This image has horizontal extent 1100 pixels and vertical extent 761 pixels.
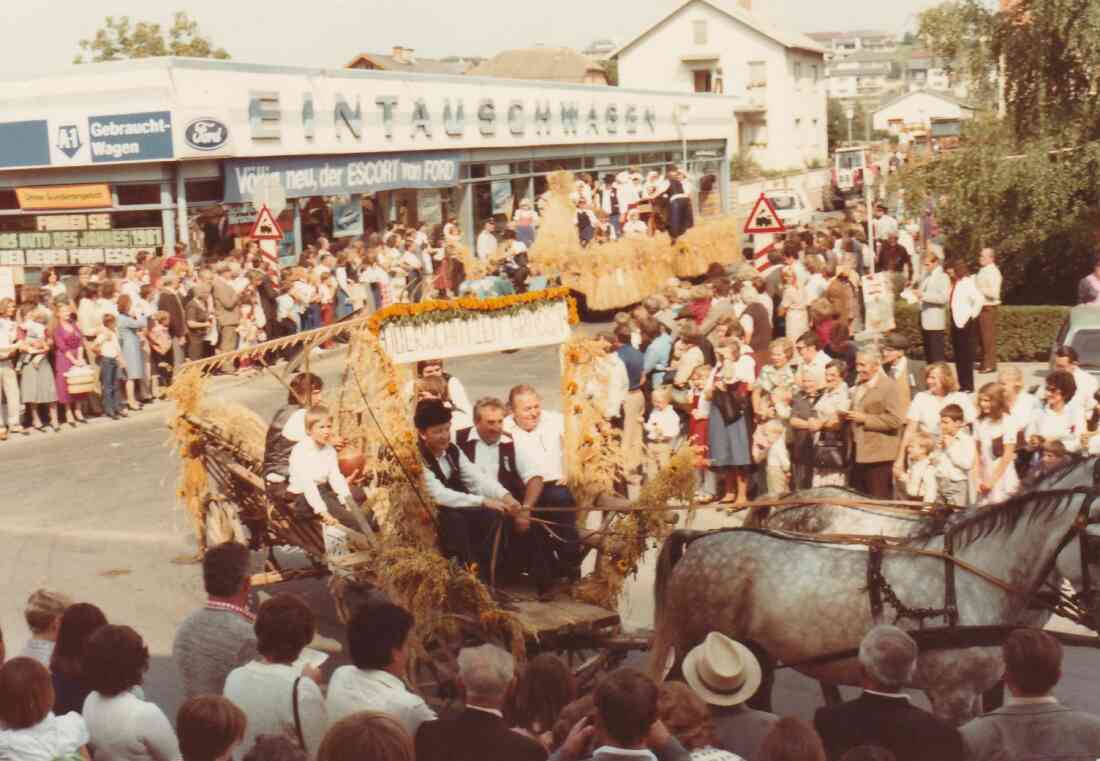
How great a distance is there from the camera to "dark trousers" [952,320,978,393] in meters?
18.2

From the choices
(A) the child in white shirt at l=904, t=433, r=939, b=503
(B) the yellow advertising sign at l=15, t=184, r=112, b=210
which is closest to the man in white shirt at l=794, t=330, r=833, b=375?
(A) the child in white shirt at l=904, t=433, r=939, b=503

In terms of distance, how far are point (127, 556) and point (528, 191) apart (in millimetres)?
28917

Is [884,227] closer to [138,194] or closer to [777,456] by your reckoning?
[138,194]

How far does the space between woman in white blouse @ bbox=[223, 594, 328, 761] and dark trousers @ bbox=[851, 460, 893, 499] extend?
731 cm

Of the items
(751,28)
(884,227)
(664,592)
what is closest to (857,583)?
(664,592)

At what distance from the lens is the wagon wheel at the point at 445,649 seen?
8.59 meters

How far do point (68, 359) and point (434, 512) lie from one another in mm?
11977

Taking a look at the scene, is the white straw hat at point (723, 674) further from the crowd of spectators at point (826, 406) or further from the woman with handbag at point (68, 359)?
the woman with handbag at point (68, 359)

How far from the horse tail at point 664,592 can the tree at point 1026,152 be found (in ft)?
54.1

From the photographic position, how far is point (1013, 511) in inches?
293

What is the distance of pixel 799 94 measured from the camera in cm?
8238

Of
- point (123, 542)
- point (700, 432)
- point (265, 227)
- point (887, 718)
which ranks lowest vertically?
point (123, 542)

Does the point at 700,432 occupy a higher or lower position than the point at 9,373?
lower

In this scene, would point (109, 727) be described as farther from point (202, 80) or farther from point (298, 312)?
point (202, 80)
